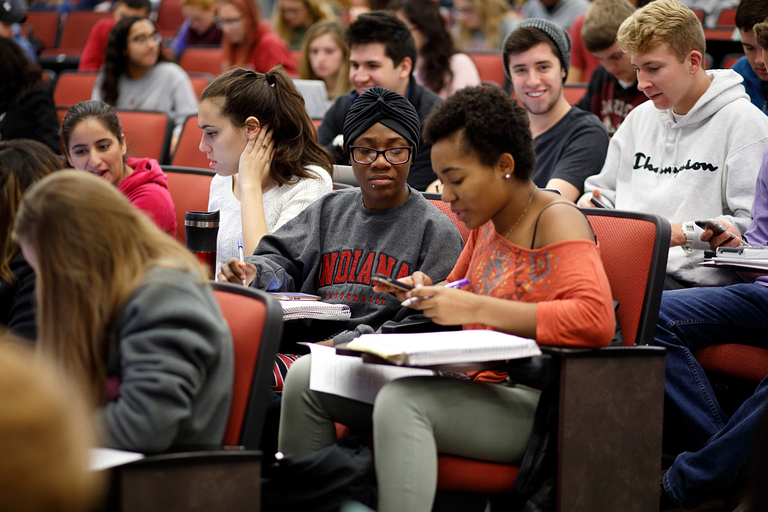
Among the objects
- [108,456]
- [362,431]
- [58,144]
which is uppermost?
[58,144]

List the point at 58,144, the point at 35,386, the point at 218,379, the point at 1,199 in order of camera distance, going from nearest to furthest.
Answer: the point at 35,386
the point at 218,379
the point at 1,199
the point at 58,144

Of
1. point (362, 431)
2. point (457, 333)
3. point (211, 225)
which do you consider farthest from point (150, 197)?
point (457, 333)

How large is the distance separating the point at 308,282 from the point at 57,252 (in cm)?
97

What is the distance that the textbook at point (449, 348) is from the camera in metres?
1.42

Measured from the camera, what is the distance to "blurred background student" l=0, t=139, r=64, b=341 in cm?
165

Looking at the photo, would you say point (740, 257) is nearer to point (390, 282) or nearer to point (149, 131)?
point (390, 282)

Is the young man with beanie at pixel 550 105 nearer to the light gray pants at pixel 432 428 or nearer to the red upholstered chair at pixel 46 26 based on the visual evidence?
the light gray pants at pixel 432 428

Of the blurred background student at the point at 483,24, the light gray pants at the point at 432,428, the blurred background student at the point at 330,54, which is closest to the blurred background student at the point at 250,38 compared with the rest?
the blurred background student at the point at 330,54

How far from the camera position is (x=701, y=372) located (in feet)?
7.08

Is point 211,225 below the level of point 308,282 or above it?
above

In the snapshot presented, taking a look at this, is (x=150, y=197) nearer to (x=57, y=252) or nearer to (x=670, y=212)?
(x=57, y=252)

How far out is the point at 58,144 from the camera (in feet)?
13.1

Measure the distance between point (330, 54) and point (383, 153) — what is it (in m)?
2.79

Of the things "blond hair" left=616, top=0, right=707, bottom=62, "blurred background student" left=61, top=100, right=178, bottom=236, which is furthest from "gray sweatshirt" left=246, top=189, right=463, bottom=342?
"blond hair" left=616, top=0, right=707, bottom=62
